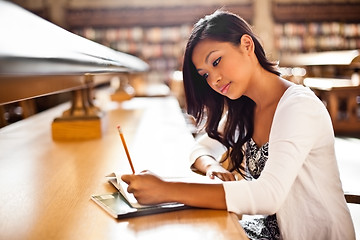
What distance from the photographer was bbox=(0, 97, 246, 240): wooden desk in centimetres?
74

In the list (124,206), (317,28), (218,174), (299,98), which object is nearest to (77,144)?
(218,174)

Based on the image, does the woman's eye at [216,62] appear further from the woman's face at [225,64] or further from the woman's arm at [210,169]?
the woman's arm at [210,169]

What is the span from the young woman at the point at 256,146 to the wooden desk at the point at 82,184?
0.07 metres

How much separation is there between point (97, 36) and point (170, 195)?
28.4 feet

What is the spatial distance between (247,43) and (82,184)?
64 centimetres

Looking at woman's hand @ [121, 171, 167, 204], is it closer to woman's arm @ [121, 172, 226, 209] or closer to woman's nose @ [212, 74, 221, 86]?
woman's arm @ [121, 172, 226, 209]

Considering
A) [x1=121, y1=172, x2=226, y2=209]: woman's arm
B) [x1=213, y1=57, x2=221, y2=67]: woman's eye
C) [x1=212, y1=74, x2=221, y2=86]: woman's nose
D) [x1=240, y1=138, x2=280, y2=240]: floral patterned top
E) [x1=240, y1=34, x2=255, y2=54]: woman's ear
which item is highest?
[x1=240, y1=34, x2=255, y2=54]: woman's ear

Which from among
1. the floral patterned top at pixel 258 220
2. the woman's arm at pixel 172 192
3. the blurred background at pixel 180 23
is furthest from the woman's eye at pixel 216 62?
the blurred background at pixel 180 23

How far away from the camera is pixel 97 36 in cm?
910

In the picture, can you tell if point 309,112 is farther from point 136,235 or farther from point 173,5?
point 173,5

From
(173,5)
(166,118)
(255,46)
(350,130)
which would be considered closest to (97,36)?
(173,5)

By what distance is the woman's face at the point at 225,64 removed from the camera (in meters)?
1.23

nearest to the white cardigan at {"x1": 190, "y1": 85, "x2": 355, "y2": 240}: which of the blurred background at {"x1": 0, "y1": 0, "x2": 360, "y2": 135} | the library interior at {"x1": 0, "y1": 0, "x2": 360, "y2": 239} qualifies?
the library interior at {"x1": 0, "y1": 0, "x2": 360, "y2": 239}

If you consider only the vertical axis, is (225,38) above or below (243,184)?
above
